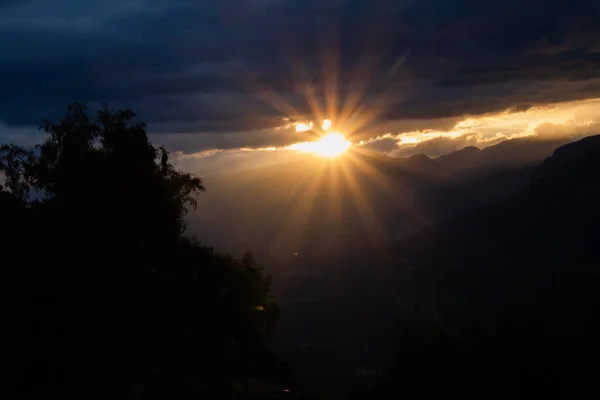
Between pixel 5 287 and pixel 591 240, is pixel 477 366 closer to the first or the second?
pixel 5 287

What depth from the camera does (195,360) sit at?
33438 millimetres

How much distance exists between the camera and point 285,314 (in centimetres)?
17750

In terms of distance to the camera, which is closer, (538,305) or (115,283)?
(115,283)

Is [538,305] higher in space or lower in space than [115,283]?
higher

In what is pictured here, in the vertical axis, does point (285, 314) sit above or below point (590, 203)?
below

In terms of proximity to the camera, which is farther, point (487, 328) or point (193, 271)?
point (193, 271)

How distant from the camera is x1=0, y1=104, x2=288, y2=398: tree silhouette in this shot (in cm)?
2775

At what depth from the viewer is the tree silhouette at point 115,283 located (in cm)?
2775

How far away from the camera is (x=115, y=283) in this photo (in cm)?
2884

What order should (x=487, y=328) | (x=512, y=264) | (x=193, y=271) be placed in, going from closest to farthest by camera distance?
(x=487, y=328) → (x=193, y=271) → (x=512, y=264)

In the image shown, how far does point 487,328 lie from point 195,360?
47.2 feet

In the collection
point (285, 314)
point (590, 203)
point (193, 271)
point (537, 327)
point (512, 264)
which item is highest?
point (590, 203)

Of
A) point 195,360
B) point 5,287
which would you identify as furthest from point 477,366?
point 5,287

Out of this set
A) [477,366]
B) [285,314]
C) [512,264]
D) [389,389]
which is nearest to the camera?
[477,366]
